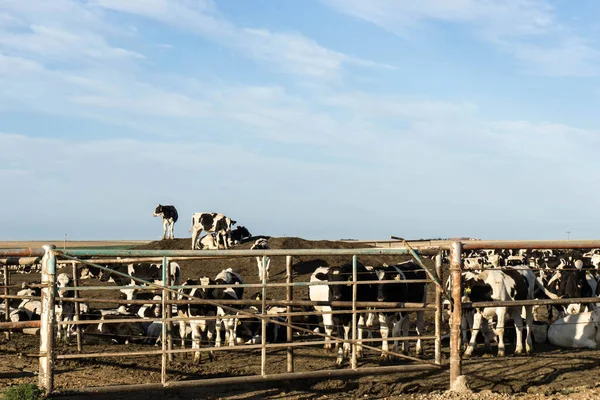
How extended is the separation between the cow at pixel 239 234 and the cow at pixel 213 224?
0.25 m

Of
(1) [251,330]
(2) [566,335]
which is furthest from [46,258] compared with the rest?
(2) [566,335]

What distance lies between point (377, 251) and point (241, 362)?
4492 mm

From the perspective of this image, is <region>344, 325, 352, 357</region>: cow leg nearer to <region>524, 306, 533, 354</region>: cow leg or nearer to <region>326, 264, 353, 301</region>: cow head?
<region>326, 264, 353, 301</region>: cow head

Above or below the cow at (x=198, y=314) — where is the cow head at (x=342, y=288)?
above

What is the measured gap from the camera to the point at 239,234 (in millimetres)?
39969

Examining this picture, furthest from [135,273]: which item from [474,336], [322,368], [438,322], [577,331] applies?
[438,322]

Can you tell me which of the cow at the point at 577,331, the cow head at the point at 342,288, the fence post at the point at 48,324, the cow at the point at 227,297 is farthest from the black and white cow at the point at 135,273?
the cow at the point at 577,331

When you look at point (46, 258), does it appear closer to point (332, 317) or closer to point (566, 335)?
point (332, 317)

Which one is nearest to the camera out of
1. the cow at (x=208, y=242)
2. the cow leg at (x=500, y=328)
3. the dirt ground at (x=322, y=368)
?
the dirt ground at (x=322, y=368)

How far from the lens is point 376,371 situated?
9.55 m

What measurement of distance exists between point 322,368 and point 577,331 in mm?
5484

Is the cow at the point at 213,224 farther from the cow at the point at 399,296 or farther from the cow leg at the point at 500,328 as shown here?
the cow leg at the point at 500,328

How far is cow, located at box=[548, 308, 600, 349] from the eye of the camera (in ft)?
46.1

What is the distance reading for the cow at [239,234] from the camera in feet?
129
